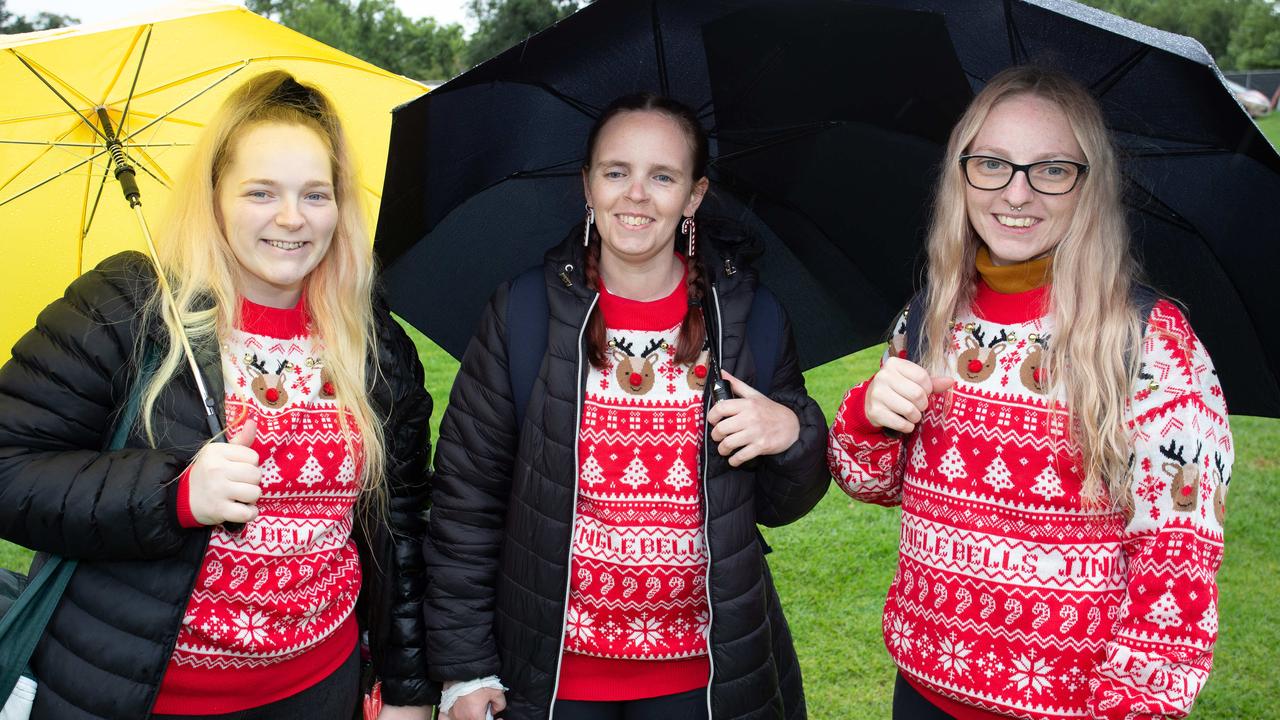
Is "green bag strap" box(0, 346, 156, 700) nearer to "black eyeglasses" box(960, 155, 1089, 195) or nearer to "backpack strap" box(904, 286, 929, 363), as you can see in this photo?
"backpack strap" box(904, 286, 929, 363)

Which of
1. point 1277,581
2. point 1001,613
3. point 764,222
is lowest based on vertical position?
point 1277,581

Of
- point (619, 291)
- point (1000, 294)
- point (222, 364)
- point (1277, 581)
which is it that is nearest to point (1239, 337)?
point (1000, 294)

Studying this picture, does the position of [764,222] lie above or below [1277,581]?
above

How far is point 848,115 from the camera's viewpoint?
2943 millimetres

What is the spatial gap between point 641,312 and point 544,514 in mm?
573

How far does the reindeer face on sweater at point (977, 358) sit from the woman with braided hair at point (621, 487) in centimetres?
45

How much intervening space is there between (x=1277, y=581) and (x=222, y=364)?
5.51 m

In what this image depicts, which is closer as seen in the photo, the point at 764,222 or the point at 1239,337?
the point at 1239,337

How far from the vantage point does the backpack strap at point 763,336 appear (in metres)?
2.82

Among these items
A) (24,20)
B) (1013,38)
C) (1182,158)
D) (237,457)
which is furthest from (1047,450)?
(24,20)

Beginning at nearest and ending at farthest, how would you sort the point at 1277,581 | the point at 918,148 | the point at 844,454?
the point at 844,454, the point at 918,148, the point at 1277,581

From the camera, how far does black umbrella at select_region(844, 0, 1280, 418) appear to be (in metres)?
2.23

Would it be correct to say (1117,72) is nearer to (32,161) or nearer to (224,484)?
(224,484)

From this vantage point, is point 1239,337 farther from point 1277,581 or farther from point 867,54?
point 1277,581
